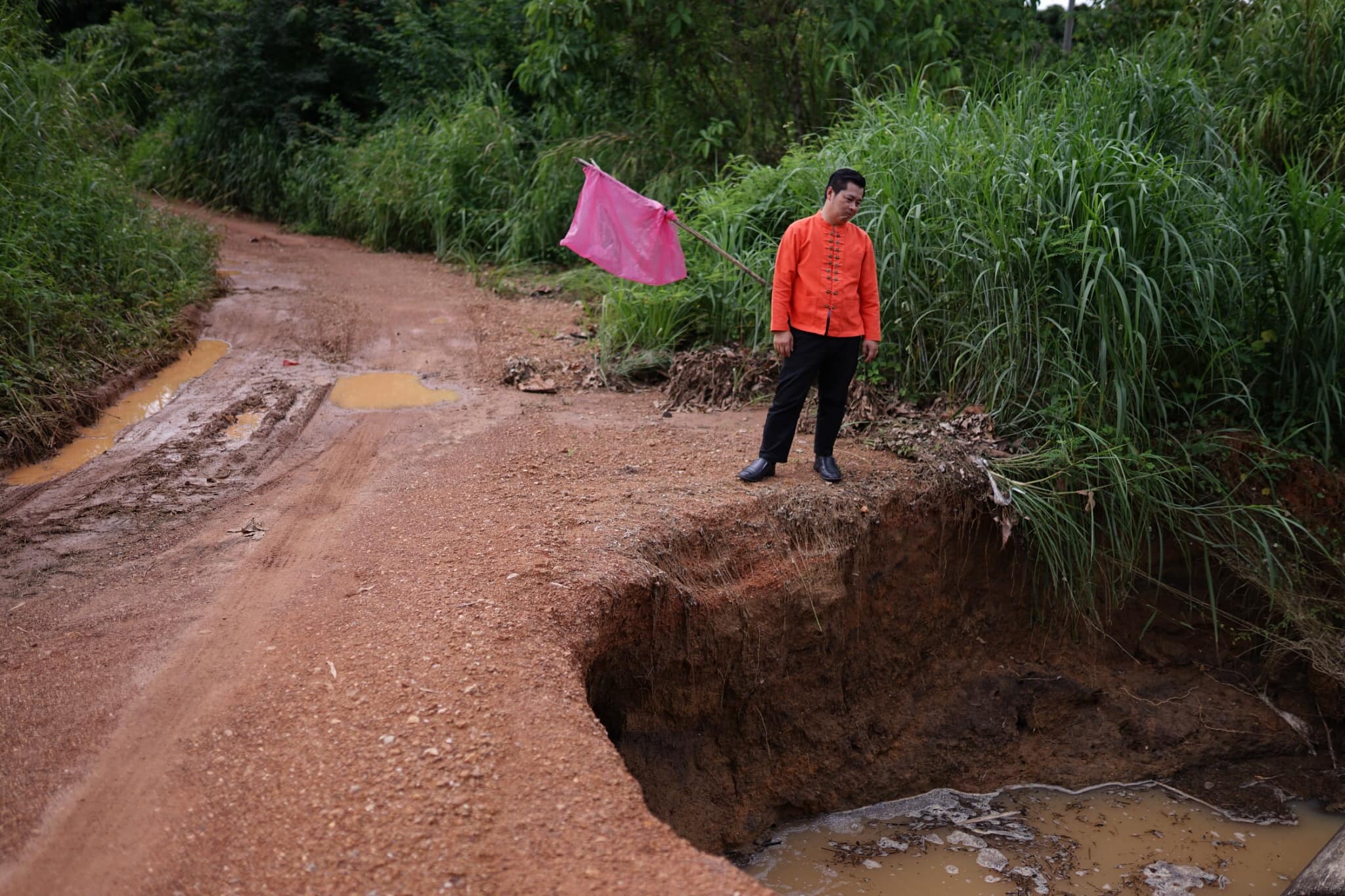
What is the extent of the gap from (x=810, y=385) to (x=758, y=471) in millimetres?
486

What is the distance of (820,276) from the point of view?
4.57m

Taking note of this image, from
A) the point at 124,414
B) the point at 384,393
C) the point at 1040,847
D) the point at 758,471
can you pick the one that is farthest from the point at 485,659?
the point at 124,414

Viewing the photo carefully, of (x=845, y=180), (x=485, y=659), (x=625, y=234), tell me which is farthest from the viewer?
(x=625, y=234)

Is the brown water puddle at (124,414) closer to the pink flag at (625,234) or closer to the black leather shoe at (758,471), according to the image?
the pink flag at (625,234)

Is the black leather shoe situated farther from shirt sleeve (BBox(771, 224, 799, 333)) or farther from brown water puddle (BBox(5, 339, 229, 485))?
brown water puddle (BBox(5, 339, 229, 485))

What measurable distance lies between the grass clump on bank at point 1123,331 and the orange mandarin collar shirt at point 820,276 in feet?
3.46

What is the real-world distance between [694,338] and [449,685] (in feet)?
13.4

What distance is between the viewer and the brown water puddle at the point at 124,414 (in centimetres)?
507

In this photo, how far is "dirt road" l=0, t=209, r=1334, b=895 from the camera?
2691 millimetres

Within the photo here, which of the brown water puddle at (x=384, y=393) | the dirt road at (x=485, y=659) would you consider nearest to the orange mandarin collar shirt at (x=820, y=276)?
the dirt road at (x=485, y=659)

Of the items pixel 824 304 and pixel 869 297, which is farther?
pixel 869 297

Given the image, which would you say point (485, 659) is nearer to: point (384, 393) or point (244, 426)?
point (244, 426)

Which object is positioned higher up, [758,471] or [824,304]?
[824,304]

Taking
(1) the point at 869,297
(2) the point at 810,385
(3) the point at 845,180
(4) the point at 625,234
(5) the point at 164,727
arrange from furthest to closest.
Answer: (4) the point at 625,234, (2) the point at 810,385, (1) the point at 869,297, (3) the point at 845,180, (5) the point at 164,727
